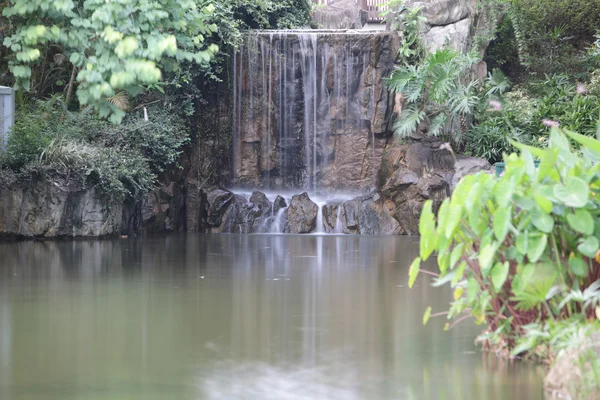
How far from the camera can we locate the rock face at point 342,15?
27781 millimetres

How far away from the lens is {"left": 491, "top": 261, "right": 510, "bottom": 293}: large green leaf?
15.0 ft

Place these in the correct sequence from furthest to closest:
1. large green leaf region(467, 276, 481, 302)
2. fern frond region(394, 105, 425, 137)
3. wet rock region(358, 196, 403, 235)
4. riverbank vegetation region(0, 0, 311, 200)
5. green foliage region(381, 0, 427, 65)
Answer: green foliage region(381, 0, 427, 65) → fern frond region(394, 105, 425, 137) → wet rock region(358, 196, 403, 235) → riverbank vegetation region(0, 0, 311, 200) → large green leaf region(467, 276, 481, 302)

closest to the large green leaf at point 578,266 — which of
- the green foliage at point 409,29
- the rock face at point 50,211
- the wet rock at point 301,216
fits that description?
the rock face at point 50,211

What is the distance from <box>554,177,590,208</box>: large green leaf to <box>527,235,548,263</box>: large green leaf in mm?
243

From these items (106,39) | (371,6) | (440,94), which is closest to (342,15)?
(371,6)

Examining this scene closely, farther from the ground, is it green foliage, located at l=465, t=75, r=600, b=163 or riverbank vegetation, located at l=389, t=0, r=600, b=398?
green foliage, located at l=465, t=75, r=600, b=163

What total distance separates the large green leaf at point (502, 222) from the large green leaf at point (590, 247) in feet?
1.35

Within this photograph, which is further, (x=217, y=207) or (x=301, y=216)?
(x=217, y=207)

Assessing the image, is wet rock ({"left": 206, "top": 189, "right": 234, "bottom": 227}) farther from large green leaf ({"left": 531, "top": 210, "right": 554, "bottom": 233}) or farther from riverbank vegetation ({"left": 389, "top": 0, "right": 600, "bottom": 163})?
large green leaf ({"left": 531, "top": 210, "right": 554, "bottom": 233})

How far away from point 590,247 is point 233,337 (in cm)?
248

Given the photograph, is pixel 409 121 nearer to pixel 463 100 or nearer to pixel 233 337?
pixel 463 100

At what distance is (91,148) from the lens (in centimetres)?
1527

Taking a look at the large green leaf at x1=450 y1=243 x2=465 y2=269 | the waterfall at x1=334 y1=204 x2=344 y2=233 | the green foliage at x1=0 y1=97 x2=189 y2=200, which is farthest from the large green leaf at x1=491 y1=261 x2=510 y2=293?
the waterfall at x1=334 y1=204 x2=344 y2=233

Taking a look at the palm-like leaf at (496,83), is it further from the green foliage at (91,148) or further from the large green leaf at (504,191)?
the large green leaf at (504,191)
